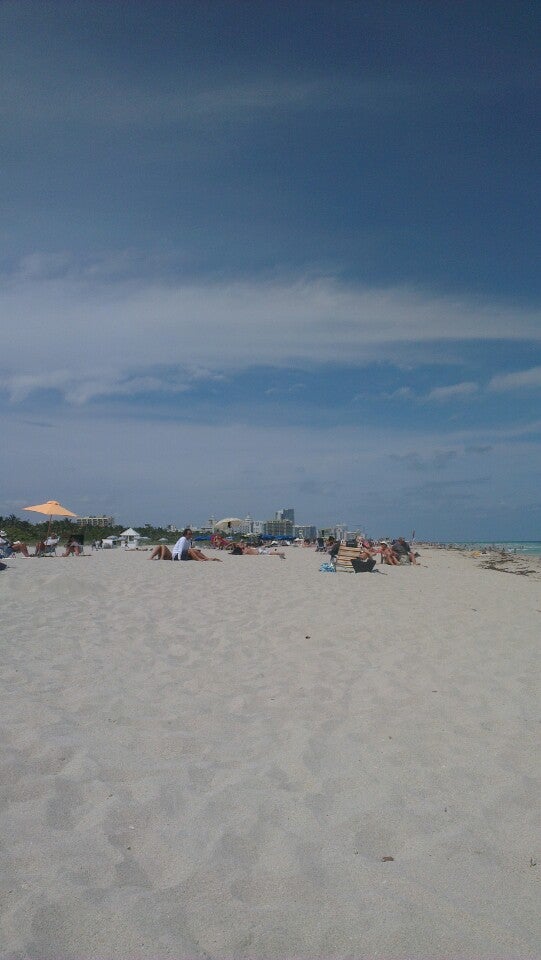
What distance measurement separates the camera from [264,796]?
310 cm

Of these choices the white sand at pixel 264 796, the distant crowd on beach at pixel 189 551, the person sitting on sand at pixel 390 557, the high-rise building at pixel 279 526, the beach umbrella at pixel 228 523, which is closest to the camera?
the white sand at pixel 264 796

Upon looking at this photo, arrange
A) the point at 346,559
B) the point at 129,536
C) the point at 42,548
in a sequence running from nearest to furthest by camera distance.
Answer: the point at 346,559 < the point at 42,548 < the point at 129,536

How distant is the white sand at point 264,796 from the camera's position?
2.13 metres

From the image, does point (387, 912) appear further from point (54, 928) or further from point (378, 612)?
point (378, 612)

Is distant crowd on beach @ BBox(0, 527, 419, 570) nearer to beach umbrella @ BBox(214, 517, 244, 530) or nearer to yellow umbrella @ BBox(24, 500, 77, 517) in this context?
yellow umbrella @ BBox(24, 500, 77, 517)

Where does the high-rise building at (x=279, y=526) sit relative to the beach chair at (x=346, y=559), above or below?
above

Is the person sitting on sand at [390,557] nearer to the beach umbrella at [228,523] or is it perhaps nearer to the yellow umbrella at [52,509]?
the yellow umbrella at [52,509]

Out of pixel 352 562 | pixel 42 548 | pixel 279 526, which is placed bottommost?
pixel 352 562

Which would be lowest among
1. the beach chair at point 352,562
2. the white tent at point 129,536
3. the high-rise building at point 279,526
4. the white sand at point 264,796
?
the white sand at point 264,796

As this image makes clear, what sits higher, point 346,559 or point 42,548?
point 42,548

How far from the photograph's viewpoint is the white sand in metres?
2.13

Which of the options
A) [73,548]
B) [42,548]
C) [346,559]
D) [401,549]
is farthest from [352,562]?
[42,548]

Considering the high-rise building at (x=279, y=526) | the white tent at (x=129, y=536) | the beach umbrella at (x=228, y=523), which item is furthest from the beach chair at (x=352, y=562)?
the high-rise building at (x=279, y=526)

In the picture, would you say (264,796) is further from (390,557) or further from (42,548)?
(42,548)
